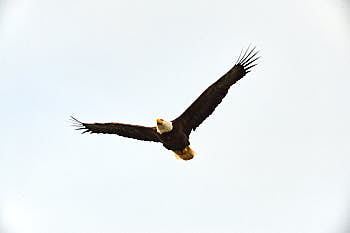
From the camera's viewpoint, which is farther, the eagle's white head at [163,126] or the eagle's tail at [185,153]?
the eagle's tail at [185,153]

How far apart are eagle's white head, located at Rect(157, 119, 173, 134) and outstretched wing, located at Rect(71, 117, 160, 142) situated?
0.47 m

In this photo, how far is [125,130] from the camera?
14.0 metres

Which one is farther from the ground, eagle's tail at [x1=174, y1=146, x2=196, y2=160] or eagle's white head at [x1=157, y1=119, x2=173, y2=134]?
eagle's white head at [x1=157, y1=119, x2=173, y2=134]

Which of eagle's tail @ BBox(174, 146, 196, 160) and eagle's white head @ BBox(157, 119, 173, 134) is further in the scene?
eagle's tail @ BBox(174, 146, 196, 160)

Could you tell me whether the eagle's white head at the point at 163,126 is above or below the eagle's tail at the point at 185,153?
above

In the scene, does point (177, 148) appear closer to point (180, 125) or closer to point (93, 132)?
point (180, 125)

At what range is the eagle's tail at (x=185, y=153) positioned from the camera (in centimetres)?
1399

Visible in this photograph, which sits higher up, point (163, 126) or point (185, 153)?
point (163, 126)

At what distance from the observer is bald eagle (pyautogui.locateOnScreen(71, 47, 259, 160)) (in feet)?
42.3

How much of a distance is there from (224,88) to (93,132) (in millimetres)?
4262

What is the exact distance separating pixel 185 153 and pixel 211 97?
2051 mm

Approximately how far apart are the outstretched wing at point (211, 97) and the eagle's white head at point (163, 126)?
0.84 ft

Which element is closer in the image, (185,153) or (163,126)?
(163,126)

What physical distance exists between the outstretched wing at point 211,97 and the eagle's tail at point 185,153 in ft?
2.65
